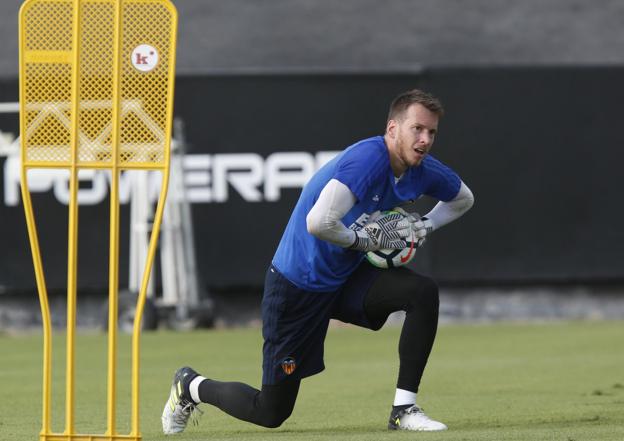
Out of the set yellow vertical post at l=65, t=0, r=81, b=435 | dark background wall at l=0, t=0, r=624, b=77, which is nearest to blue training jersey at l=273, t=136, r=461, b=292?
yellow vertical post at l=65, t=0, r=81, b=435

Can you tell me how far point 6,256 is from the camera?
1761 cm

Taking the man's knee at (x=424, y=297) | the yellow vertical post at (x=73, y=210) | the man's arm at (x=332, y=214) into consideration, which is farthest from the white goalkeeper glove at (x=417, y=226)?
the yellow vertical post at (x=73, y=210)

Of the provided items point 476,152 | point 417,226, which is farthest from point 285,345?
point 476,152

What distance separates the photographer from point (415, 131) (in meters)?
6.98

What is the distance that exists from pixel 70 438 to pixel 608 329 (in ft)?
37.5

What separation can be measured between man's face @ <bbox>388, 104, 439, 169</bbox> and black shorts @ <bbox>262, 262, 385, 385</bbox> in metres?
0.78

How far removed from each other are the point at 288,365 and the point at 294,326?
20 centimetres

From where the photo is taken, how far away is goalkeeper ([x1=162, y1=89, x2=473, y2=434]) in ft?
23.0

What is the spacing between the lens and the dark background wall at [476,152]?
1775cm

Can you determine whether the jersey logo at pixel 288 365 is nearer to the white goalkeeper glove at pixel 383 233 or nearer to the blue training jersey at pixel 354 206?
the blue training jersey at pixel 354 206

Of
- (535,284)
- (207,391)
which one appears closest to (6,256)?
(535,284)

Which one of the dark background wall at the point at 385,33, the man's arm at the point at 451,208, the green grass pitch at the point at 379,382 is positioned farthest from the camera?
the dark background wall at the point at 385,33

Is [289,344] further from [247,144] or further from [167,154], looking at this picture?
[247,144]

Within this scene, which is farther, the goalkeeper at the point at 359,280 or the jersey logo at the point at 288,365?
the jersey logo at the point at 288,365
